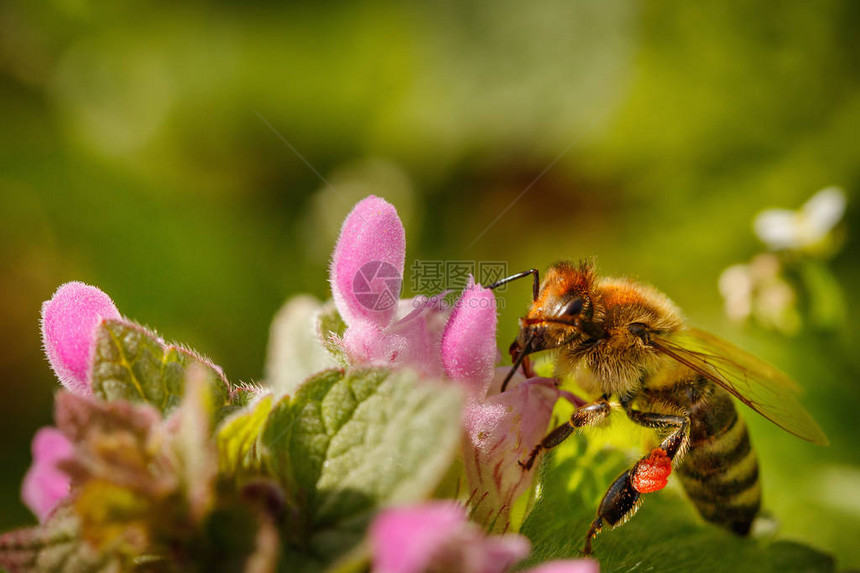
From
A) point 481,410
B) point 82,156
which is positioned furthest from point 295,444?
point 82,156

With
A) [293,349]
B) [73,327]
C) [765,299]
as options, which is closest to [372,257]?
[73,327]

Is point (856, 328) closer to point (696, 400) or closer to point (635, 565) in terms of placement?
point (696, 400)

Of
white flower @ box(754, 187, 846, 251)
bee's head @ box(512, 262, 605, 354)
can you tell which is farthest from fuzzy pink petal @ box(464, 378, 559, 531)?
white flower @ box(754, 187, 846, 251)

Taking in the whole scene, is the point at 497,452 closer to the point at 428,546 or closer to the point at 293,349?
the point at 428,546

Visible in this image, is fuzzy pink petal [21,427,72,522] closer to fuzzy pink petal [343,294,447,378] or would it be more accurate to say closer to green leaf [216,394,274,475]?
green leaf [216,394,274,475]

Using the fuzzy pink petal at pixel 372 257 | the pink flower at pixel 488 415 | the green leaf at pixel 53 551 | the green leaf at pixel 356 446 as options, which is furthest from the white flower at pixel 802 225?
the green leaf at pixel 53 551
